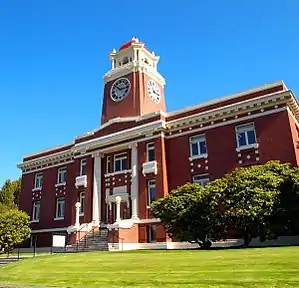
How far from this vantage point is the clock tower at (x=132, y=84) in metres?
32.9

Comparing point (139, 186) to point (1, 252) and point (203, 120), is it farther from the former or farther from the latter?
point (1, 252)

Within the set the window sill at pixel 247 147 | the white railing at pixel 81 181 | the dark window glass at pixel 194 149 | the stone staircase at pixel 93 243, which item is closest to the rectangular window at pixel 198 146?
the dark window glass at pixel 194 149

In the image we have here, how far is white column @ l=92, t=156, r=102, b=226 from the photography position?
92.6 feet

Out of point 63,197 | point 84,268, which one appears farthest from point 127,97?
point 84,268

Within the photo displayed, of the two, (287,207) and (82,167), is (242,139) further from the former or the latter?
(82,167)

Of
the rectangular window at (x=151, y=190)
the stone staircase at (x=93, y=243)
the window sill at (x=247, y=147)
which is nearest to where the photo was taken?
the window sill at (x=247, y=147)

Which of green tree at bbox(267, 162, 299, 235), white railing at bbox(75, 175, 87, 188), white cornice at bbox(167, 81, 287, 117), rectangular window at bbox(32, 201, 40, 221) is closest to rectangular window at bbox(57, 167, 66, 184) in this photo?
rectangular window at bbox(32, 201, 40, 221)

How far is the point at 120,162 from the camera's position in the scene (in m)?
29.6

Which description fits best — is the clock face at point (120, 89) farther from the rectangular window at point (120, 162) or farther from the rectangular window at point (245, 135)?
the rectangular window at point (245, 135)

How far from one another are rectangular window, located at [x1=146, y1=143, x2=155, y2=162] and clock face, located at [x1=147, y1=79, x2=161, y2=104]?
27.2 ft

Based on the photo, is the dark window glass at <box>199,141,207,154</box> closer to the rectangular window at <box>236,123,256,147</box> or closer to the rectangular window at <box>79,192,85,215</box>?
the rectangular window at <box>236,123,256,147</box>

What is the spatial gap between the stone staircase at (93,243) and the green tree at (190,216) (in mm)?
5880

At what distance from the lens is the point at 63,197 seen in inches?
1314

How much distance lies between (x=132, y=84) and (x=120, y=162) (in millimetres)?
8442
